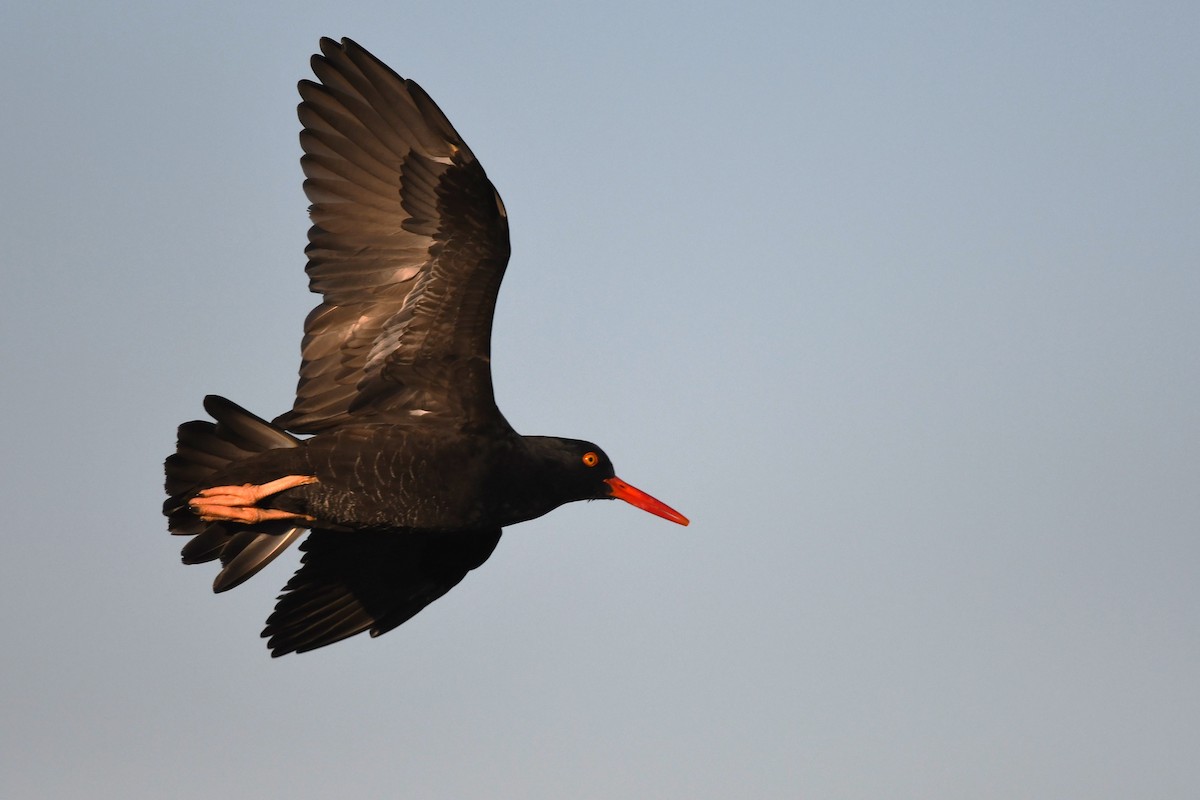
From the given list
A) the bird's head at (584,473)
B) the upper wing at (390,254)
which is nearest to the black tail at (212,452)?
the upper wing at (390,254)

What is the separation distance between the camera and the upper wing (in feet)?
34.6

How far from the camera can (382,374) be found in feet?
35.2

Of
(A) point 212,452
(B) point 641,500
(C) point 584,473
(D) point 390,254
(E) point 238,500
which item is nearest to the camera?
(E) point 238,500

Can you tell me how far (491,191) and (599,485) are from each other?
6.64ft

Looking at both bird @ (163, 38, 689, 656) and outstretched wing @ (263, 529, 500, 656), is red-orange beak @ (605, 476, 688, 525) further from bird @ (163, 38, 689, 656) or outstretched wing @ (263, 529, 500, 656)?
outstretched wing @ (263, 529, 500, 656)

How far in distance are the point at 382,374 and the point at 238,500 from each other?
3.70 ft

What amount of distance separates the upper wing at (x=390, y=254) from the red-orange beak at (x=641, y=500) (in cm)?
112

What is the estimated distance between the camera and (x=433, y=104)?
1060 centimetres

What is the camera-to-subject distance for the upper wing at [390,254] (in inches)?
415

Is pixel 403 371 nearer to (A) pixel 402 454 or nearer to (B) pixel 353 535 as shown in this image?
(A) pixel 402 454

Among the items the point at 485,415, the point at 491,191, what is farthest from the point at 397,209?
the point at 485,415

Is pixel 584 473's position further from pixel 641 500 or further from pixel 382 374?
pixel 382 374

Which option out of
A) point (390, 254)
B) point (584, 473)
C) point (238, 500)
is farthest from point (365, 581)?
point (390, 254)

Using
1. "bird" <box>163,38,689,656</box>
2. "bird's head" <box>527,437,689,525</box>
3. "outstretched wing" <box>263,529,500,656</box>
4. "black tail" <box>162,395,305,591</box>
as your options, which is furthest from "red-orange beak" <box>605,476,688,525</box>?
"black tail" <box>162,395,305,591</box>
